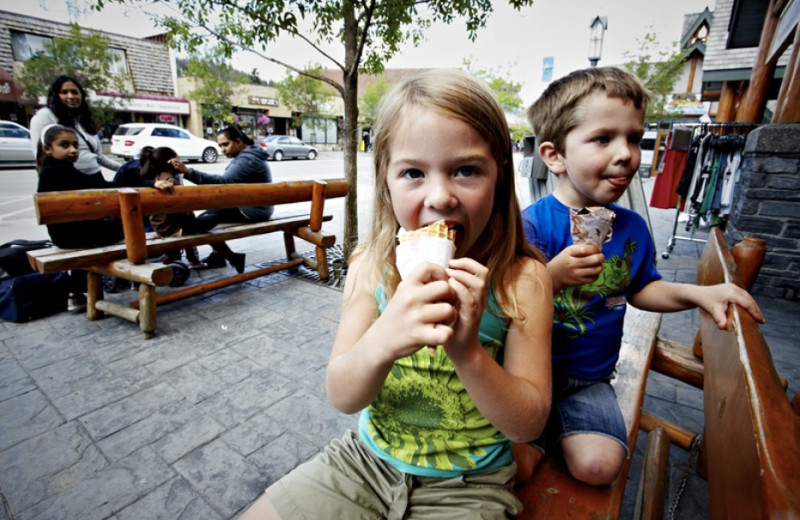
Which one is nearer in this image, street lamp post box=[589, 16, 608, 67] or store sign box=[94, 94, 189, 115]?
street lamp post box=[589, 16, 608, 67]

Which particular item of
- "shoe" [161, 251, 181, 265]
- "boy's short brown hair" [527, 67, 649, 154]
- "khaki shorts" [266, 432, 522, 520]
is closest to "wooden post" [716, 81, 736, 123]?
"boy's short brown hair" [527, 67, 649, 154]

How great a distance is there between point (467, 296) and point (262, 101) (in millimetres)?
40218

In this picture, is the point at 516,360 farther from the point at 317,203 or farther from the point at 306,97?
the point at 306,97

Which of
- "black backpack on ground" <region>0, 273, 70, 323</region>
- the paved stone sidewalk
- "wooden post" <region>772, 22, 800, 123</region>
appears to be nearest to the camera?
the paved stone sidewalk

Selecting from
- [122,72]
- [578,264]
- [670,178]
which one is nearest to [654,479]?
[578,264]

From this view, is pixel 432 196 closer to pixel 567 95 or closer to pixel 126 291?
pixel 567 95

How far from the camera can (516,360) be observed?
106cm

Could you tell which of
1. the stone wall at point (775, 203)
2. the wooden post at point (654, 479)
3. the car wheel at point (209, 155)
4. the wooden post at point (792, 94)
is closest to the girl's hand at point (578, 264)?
the wooden post at point (654, 479)

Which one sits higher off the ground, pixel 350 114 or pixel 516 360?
pixel 350 114

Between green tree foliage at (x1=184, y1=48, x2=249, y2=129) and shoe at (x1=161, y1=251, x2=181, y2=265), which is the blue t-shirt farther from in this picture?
green tree foliage at (x1=184, y1=48, x2=249, y2=129)

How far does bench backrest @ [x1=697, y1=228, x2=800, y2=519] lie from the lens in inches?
18.1

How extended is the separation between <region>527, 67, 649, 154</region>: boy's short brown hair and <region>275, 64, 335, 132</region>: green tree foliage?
33730 mm

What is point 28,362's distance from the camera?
3156 mm

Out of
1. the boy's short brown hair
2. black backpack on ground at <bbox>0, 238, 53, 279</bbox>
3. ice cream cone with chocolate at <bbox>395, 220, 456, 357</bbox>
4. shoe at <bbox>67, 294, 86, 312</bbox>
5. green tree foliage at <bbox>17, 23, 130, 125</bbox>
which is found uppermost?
green tree foliage at <bbox>17, 23, 130, 125</bbox>
